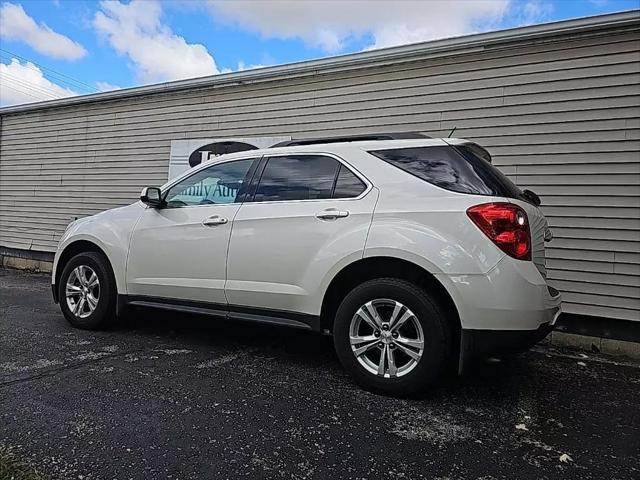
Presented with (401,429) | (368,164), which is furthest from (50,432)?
(368,164)

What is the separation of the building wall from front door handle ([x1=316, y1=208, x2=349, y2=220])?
261 centimetres

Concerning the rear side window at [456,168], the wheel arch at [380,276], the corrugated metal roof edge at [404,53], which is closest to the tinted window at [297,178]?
the rear side window at [456,168]

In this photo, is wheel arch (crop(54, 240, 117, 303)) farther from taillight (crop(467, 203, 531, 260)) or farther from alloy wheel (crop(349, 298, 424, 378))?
taillight (crop(467, 203, 531, 260))

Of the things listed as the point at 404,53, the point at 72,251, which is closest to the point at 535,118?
the point at 404,53

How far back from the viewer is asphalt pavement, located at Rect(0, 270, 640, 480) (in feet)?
7.13

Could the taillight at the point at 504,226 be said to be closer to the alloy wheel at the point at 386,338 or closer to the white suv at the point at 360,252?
the white suv at the point at 360,252

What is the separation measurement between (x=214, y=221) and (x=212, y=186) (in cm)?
38

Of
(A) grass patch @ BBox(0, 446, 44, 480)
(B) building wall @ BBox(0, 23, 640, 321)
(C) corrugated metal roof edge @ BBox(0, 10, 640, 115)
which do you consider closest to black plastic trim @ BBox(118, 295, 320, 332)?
(A) grass patch @ BBox(0, 446, 44, 480)

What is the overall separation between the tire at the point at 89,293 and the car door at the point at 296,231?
4.58 feet

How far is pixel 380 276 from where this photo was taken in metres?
3.16

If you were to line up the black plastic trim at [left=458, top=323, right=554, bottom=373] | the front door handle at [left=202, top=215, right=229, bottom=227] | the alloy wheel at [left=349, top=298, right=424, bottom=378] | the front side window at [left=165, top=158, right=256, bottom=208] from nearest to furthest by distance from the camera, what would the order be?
the black plastic trim at [left=458, top=323, right=554, bottom=373] < the alloy wheel at [left=349, top=298, right=424, bottom=378] < the front door handle at [left=202, top=215, right=229, bottom=227] < the front side window at [left=165, top=158, right=256, bottom=208]

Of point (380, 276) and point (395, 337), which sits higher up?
point (380, 276)

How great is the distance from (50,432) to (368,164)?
8.10ft

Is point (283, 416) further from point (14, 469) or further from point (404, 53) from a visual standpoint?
point (404, 53)
